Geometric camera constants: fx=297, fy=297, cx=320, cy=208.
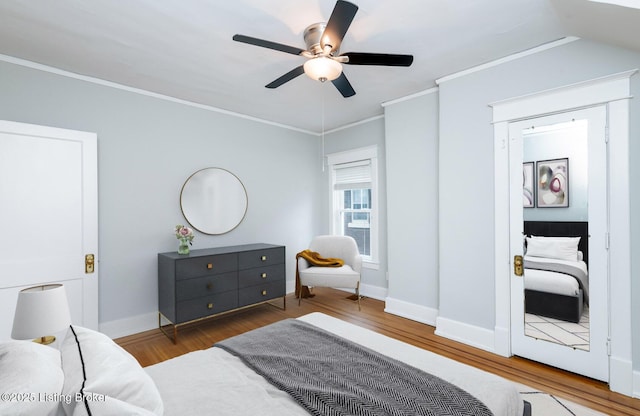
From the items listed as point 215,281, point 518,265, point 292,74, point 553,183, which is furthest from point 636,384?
point 215,281

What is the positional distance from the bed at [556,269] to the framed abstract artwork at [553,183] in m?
0.17

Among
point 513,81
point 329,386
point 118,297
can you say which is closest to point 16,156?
point 118,297

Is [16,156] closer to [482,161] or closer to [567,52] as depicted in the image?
[482,161]

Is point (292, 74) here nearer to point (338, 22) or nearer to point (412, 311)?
point (338, 22)

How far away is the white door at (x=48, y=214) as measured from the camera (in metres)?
2.45

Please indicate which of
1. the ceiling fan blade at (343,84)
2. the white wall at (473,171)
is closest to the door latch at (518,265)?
the white wall at (473,171)

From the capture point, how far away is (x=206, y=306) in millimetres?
3180

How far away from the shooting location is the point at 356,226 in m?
Answer: 4.85

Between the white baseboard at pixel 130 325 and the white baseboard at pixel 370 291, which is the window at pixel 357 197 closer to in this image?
the white baseboard at pixel 370 291

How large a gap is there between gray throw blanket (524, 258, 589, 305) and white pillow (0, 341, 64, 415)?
3115mm

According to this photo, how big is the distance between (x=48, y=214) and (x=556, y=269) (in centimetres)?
440

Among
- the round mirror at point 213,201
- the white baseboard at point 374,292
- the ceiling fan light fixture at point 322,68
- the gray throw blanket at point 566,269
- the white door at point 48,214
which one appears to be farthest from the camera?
the white baseboard at point 374,292

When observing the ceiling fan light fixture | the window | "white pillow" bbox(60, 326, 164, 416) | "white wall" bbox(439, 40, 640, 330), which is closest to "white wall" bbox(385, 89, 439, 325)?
"white wall" bbox(439, 40, 640, 330)

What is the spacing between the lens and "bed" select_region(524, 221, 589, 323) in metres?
2.34
